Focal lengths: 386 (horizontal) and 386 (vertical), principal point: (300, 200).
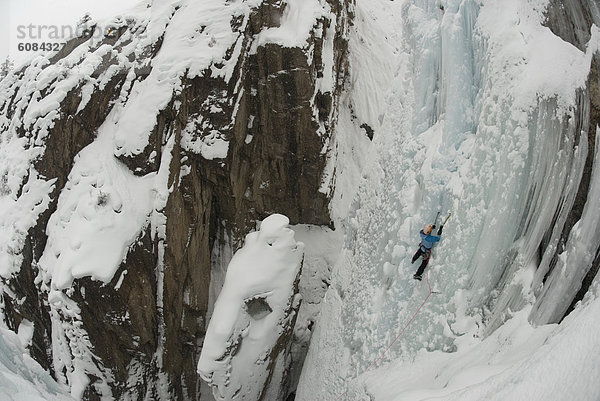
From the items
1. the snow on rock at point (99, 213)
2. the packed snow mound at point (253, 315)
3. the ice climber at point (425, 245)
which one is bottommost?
the packed snow mound at point (253, 315)

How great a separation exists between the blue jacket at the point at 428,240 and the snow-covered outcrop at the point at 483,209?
0.14 meters

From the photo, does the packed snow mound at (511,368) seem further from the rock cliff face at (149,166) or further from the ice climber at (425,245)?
the rock cliff face at (149,166)

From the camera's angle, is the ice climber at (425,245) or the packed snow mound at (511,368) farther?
the ice climber at (425,245)

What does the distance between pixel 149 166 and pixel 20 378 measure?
5421mm

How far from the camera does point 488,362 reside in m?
4.38

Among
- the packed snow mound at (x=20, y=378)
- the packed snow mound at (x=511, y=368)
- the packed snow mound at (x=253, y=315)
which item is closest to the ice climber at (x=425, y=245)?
the packed snow mound at (x=511, y=368)

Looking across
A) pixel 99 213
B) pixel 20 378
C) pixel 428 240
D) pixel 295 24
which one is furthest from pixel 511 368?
pixel 295 24

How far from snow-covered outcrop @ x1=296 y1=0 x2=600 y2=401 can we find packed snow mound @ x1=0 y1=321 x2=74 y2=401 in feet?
13.9

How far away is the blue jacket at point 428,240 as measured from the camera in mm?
5586

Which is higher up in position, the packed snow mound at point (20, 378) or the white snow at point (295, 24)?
the white snow at point (295, 24)

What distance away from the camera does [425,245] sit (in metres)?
5.70

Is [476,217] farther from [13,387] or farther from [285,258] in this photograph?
[13,387]

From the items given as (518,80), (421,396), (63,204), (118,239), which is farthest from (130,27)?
(421,396)

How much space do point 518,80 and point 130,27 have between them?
9265mm
